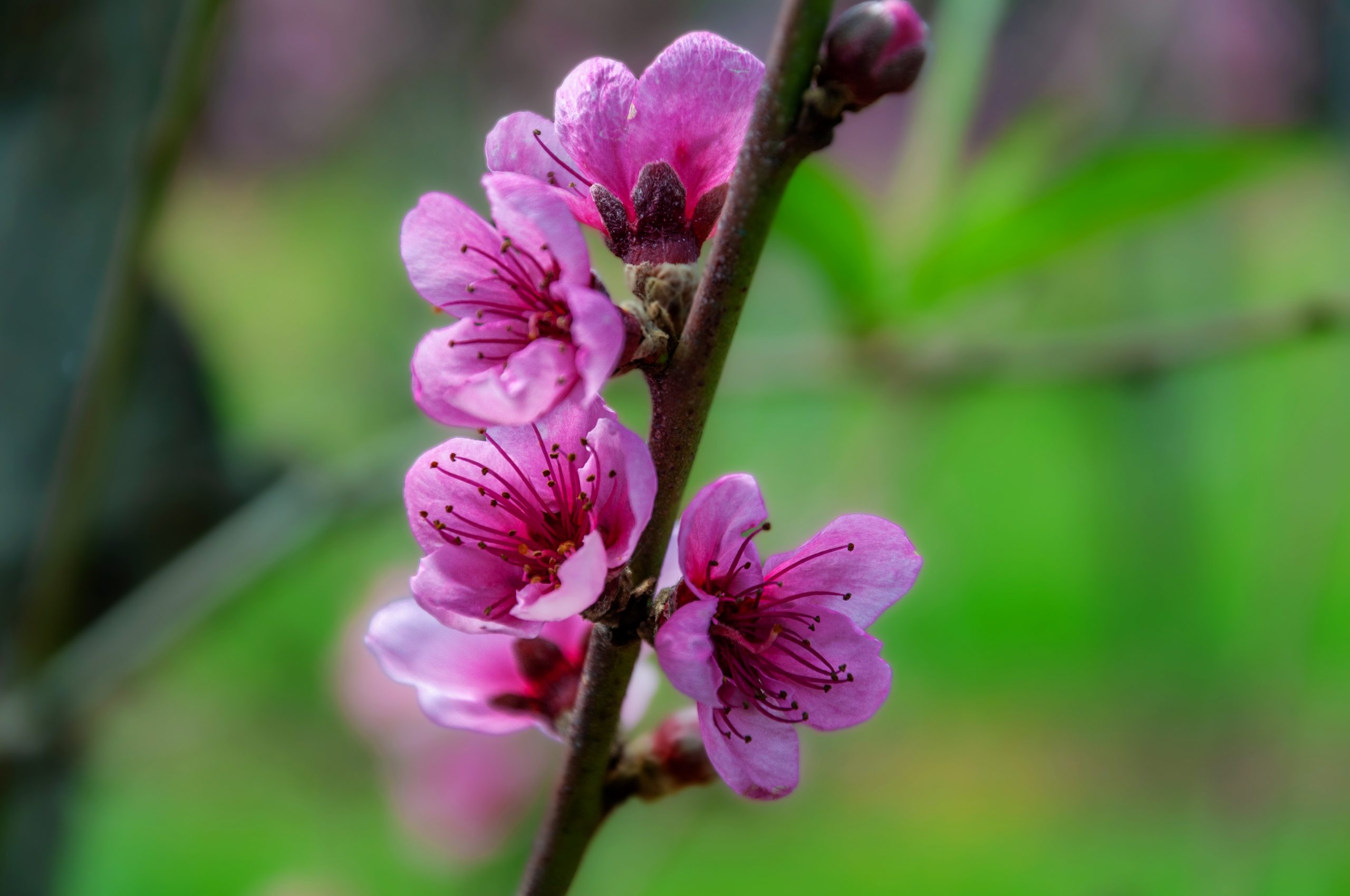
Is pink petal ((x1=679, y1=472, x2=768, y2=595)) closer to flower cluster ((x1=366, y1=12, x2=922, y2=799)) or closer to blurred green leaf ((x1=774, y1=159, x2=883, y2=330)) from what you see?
flower cluster ((x1=366, y1=12, x2=922, y2=799))

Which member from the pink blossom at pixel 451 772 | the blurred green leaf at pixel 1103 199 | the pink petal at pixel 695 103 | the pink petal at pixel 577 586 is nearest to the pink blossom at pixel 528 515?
the pink petal at pixel 577 586

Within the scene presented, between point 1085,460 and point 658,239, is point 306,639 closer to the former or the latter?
point 1085,460

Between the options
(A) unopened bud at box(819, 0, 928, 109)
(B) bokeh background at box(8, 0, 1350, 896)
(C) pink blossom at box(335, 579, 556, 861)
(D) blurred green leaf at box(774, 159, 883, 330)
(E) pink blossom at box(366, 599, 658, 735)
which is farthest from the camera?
(C) pink blossom at box(335, 579, 556, 861)

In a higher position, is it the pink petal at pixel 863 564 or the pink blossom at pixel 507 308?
the pink blossom at pixel 507 308

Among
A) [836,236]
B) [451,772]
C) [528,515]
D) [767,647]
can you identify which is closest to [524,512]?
[528,515]

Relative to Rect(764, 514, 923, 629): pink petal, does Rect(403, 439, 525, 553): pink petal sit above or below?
above

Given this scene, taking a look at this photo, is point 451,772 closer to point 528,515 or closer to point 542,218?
point 528,515

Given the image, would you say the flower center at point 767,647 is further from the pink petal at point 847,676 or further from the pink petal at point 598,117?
the pink petal at point 598,117

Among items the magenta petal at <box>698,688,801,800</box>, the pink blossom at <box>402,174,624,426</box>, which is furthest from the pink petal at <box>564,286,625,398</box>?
the magenta petal at <box>698,688,801,800</box>
